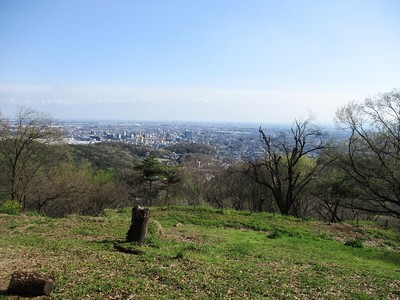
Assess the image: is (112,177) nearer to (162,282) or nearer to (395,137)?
(395,137)

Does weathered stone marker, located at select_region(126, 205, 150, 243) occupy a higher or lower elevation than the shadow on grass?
higher

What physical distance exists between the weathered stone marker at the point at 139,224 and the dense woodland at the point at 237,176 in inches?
535

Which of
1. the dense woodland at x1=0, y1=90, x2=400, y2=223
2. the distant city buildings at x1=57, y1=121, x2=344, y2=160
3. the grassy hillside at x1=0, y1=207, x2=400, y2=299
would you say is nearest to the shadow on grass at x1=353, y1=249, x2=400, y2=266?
the grassy hillside at x1=0, y1=207, x2=400, y2=299

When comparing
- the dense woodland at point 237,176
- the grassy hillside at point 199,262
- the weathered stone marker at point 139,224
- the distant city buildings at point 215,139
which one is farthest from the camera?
the distant city buildings at point 215,139

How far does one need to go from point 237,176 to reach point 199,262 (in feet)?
97.0

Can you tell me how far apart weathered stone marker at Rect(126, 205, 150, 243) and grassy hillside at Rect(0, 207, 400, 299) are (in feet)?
1.75

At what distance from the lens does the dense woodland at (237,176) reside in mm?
23172

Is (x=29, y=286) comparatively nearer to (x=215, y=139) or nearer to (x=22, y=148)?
(x=22, y=148)

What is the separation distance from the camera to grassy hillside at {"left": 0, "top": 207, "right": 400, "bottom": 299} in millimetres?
7555

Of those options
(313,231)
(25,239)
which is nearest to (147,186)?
(313,231)

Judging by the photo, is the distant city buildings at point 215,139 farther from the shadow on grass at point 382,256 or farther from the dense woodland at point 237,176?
the shadow on grass at point 382,256

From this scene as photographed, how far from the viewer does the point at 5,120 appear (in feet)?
87.8

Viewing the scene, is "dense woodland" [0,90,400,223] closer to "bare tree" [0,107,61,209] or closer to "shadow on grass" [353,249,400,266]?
"bare tree" [0,107,61,209]

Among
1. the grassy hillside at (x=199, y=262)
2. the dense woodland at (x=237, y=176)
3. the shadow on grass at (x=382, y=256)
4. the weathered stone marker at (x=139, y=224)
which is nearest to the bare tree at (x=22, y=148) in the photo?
the dense woodland at (x=237, y=176)
